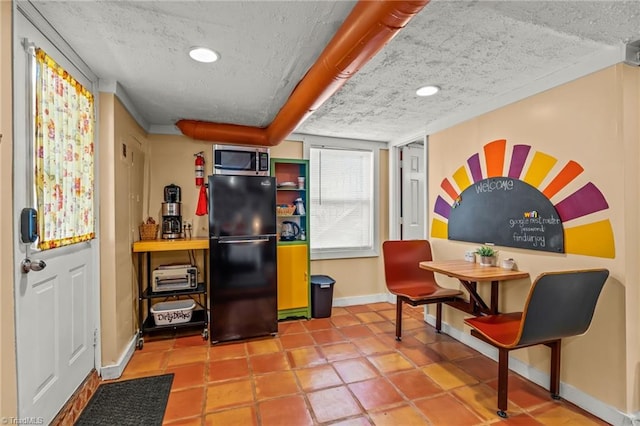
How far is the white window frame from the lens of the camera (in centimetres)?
406

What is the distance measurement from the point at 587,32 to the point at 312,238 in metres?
3.22

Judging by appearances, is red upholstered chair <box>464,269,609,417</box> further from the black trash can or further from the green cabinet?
the green cabinet

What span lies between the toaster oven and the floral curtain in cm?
98

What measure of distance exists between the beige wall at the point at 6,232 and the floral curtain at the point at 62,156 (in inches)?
8.3

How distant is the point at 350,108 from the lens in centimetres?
299

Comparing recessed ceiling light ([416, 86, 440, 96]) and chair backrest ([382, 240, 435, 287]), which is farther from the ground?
recessed ceiling light ([416, 86, 440, 96])

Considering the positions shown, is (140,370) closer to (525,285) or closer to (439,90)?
(525,285)

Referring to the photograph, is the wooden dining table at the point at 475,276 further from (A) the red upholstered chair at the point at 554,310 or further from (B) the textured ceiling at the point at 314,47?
(B) the textured ceiling at the point at 314,47

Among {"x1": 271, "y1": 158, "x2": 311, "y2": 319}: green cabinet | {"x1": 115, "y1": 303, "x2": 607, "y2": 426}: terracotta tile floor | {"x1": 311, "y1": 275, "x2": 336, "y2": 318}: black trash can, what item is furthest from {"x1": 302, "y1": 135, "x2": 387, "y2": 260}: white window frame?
{"x1": 115, "y1": 303, "x2": 607, "y2": 426}: terracotta tile floor

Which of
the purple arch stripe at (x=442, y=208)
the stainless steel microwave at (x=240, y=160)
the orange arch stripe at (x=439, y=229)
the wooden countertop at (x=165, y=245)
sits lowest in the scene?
the wooden countertop at (x=165, y=245)

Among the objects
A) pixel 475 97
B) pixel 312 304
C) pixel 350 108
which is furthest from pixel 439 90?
pixel 312 304

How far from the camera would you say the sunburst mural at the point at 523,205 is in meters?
2.05

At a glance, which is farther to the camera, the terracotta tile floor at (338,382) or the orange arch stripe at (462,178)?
the orange arch stripe at (462,178)

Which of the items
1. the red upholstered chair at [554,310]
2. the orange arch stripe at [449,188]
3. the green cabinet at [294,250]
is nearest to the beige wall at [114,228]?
the green cabinet at [294,250]
